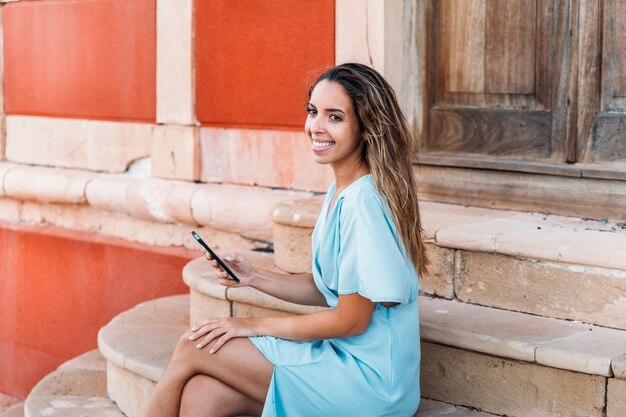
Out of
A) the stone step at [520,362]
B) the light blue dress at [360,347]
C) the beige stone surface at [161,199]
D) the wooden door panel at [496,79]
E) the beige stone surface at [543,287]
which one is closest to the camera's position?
the light blue dress at [360,347]

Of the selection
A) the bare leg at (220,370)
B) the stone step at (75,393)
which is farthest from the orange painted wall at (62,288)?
the bare leg at (220,370)

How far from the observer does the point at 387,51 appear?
4898 mm

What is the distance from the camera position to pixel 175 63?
5.77m

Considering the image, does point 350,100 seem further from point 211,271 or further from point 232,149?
point 232,149

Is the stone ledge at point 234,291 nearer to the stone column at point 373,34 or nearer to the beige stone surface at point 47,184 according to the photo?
the stone column at point 373,34

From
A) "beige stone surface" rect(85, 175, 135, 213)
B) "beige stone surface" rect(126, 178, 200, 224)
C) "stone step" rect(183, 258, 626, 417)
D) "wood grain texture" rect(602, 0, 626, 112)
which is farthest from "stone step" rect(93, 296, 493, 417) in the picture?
"wood grain texture" rect(602, 0, 626, 112)

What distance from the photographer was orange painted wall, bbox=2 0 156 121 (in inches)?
236

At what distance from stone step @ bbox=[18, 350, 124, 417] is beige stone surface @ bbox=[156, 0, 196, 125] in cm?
134

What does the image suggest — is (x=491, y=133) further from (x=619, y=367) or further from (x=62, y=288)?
(x=62, y=288)

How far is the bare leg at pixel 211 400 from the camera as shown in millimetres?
3285

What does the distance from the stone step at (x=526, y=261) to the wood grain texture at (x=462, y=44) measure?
71 centimetres

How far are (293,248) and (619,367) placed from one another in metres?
1.67

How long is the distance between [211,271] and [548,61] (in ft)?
5.45

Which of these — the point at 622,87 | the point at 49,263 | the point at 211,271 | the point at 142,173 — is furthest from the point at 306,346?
the point at 49,263
